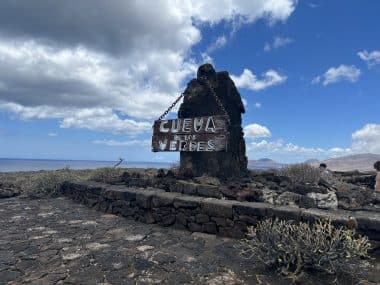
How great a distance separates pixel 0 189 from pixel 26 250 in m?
8.01

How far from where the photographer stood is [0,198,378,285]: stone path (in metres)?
4.31

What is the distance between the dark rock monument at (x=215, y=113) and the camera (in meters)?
9.40

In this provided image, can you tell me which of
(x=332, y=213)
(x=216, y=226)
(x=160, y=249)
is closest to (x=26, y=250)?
(x=160, y=249)

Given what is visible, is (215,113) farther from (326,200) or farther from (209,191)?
(326,200)

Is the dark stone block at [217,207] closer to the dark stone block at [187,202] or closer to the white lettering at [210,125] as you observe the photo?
the dark stone block at [187,202]

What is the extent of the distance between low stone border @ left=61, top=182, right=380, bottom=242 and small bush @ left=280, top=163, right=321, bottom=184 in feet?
14.2

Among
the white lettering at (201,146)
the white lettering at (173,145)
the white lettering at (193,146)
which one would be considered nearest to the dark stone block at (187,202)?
the white lettering at (201,146)

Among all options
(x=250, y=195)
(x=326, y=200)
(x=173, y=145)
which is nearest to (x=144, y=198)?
(x=173, y=145)

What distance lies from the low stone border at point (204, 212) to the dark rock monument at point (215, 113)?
1779mm

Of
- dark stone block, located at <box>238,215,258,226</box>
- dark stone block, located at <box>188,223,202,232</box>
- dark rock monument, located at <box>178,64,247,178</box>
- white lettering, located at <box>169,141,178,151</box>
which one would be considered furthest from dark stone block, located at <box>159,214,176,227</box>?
white lettering, located at <box>169,141,178,151</box>

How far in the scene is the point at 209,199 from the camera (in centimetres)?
675

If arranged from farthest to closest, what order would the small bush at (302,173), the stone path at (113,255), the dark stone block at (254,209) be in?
the small bush at (302,173) → the dark stone block at (254,209) → the stone path at (113,255)

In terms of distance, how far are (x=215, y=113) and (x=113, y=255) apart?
19.3 feet

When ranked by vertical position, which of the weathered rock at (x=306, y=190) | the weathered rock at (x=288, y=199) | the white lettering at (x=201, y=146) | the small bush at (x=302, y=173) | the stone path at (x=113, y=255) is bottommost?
the stone path at (x=113, y=255)
